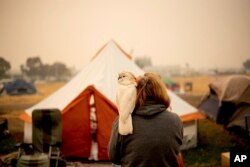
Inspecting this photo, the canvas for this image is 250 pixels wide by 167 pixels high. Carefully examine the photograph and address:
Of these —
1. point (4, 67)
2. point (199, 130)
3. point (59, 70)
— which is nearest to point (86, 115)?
point (199, 130)

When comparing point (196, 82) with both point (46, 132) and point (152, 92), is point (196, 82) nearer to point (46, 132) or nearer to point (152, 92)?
point (46, 132)

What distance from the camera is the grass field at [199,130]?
5343mm

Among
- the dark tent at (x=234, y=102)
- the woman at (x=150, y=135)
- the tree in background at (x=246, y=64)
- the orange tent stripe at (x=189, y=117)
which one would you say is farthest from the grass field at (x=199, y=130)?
the woman at (x=150, y=135)

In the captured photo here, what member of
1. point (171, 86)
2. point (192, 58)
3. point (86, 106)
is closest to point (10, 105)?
point (86, 106)

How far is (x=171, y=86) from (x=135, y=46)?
1429 millimetres

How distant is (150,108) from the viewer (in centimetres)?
195

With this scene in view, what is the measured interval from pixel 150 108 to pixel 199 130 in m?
5.44

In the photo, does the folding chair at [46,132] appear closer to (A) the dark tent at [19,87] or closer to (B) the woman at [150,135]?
(A) the dark tent at [19,87]

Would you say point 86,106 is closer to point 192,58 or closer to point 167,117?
point 167,117

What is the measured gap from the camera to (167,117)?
6.48ft

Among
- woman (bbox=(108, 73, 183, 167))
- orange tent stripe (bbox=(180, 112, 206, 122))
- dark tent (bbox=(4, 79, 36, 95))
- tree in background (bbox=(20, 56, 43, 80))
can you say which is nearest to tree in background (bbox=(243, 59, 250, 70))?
orange tent stripe (bbox=(180, 112, 206, 122))

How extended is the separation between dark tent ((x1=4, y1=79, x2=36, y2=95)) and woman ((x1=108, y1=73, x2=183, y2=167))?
6.20 m

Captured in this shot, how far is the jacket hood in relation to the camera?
1.94m

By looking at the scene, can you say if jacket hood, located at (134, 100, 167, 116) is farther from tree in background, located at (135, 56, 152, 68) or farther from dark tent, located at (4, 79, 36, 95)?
tree in background, located at (135, 56, 152, 68)
